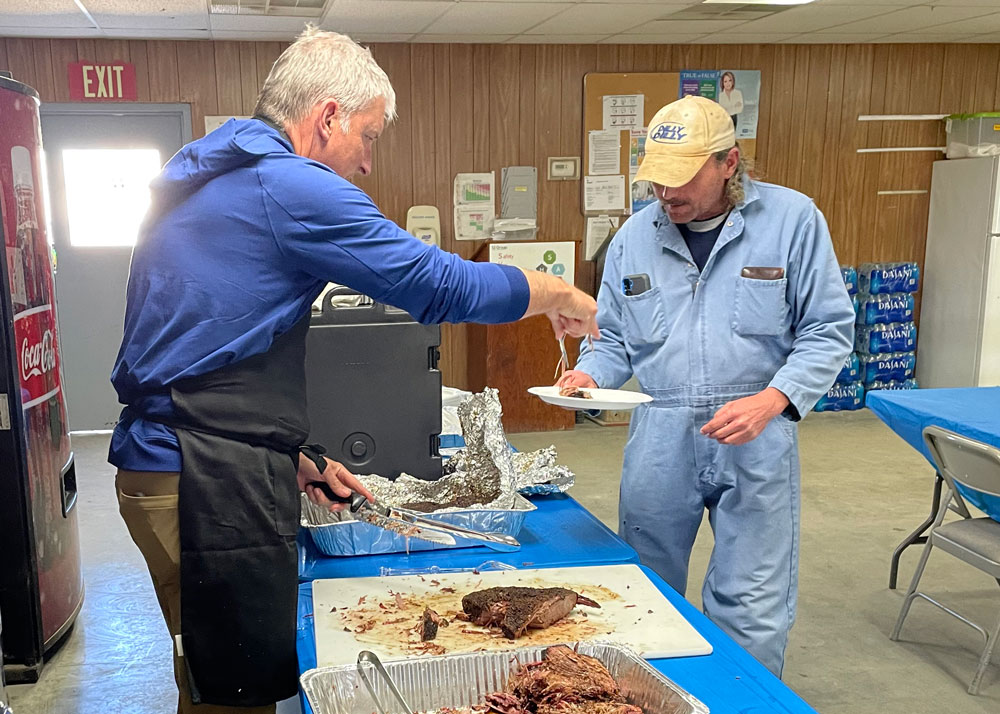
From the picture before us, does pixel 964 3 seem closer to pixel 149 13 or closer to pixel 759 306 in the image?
pixel 759 306

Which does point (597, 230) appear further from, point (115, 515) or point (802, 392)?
point (802, 392)

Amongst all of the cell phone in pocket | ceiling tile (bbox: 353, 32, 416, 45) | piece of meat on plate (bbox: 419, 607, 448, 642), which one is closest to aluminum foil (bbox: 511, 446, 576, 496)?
the cell phone in pocket

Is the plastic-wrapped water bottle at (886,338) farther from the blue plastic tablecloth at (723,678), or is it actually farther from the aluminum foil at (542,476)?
the blue plastic tablecloth at (723,678)

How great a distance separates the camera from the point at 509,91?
620 centimetres

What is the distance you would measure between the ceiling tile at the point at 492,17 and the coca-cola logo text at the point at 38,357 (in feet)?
9.46

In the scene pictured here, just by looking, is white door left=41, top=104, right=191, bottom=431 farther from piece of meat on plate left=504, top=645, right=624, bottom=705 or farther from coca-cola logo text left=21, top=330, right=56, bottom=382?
piece of meat on plate left=504, top=645, right=624, bottom=705

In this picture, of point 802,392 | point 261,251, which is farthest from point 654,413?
point 261,251

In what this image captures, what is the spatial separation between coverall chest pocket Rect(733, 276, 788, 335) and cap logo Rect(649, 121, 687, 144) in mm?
341

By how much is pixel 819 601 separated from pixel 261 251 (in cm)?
293

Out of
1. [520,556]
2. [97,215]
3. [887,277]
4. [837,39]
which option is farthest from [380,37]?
[520,556]

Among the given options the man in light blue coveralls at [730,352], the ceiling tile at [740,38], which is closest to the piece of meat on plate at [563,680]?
the man in light blue coveralls at [730,352]

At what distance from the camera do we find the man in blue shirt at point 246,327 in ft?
4.42

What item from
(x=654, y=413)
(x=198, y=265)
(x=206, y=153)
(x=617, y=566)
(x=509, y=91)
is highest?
(x=509, y=91)

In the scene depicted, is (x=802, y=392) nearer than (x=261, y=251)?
No
